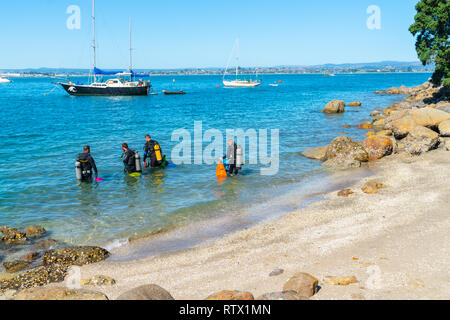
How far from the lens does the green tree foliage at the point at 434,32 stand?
33.8m

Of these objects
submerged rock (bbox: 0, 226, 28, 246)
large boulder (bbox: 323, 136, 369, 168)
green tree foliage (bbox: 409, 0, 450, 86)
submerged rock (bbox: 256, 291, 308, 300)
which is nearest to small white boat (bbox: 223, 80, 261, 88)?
green tree foliage (bbox: 409, 0, 450, 86)

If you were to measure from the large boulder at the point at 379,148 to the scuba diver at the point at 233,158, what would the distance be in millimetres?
7439

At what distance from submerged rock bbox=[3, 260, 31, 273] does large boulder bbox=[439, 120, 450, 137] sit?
22601 millimetres

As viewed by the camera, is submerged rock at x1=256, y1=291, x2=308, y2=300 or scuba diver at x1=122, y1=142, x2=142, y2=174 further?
scuba diver at x1=122, y1=142, x2=142, y2=174

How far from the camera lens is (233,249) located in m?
10.0

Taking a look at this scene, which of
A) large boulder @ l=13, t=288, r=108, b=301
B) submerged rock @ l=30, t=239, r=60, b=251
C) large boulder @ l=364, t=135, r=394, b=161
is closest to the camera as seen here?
large boulder @ l=13, t=288, r=108, b=301

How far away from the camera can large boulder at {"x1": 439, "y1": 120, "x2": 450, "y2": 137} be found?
73.1ft

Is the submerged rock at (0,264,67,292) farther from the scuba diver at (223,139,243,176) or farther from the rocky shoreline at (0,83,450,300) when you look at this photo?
the scuba diver at (223,139,243,176)

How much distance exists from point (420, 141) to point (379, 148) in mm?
2109

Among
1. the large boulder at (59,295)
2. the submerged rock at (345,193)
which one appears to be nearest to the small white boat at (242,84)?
the submerged rock at (345,193)

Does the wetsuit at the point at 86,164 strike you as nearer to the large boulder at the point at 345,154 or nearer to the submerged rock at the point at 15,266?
the submerged rock at the point at 15,266
